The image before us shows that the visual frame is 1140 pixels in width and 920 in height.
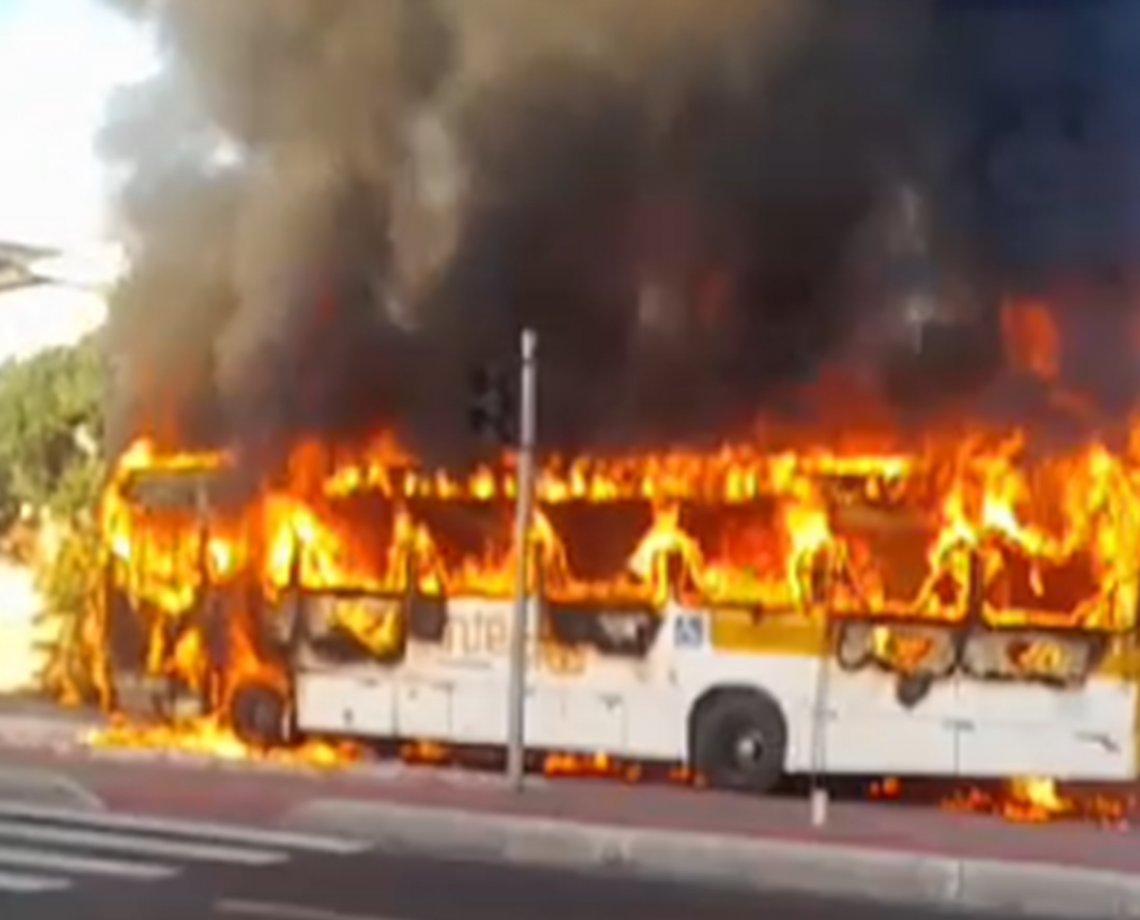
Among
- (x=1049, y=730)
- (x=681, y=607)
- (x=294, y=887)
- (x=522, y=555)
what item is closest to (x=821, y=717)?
(x=681, y=607)

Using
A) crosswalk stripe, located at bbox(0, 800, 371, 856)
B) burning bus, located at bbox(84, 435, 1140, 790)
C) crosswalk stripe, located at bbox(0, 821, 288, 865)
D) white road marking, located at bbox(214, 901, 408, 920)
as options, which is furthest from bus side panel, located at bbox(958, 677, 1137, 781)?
white road marking, located at bbox(214, 901, 408, 920)

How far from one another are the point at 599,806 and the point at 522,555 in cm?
165

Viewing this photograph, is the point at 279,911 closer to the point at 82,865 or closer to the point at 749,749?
the point at 82,865

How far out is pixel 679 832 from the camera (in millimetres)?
14711

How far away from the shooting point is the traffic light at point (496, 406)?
17.1 meters

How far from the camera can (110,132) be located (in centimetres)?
2236

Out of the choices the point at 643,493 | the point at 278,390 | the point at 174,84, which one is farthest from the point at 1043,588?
the point at 174,84

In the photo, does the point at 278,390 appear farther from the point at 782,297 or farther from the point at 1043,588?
the point at 1043,588

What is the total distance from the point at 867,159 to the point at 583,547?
13.6 ft

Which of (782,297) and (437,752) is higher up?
(782,297)

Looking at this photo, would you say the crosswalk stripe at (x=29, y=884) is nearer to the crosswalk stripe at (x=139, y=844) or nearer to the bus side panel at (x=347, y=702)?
the crosswalk stripe at (x=139, y=844)

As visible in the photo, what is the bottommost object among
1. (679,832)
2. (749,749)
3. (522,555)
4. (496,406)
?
(679,832)

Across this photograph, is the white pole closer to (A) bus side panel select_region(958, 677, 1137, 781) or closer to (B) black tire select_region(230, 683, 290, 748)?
(A) bus side panel select_region(958, 677, 1137, 781)

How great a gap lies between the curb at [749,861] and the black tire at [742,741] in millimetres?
2339
